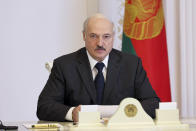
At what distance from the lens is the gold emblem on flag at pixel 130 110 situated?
2.18 metres

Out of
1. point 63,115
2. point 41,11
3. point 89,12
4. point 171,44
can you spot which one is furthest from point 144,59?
point 63,115

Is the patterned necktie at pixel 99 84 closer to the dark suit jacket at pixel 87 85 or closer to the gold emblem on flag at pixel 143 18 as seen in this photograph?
the dark suit jacket at pixel 87 85

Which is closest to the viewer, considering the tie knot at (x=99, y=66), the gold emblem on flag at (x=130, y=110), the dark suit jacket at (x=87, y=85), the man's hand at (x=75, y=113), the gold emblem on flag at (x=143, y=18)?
the gold emblem on flag at (x=130, y=110)

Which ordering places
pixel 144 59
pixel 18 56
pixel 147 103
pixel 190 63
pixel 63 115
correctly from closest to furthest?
pixel 63 115, pixel 147 103, pixel 144 59, pixel 190 63, pixel 18 56

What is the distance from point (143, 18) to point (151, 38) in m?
0.28

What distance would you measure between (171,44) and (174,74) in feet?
1.41

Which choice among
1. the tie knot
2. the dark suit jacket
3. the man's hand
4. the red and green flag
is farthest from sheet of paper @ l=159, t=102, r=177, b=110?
the red and green flag

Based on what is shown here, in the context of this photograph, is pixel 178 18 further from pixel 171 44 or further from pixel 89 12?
pixel 89 12

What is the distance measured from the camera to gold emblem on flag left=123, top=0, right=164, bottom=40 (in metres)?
5.05

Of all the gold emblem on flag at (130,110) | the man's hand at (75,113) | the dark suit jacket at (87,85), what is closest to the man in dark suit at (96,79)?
the dark suit jacket at (87,85)

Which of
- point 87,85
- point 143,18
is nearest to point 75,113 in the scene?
point 87,85

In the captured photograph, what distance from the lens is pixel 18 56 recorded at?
6.02 metres

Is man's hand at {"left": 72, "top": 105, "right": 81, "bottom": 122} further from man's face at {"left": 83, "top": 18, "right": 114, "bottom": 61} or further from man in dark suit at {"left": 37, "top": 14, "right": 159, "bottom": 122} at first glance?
man's face at {"left": 83, "top": 18, "right": 114, "bottom": 61}

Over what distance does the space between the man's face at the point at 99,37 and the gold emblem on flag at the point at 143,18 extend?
160 cm
